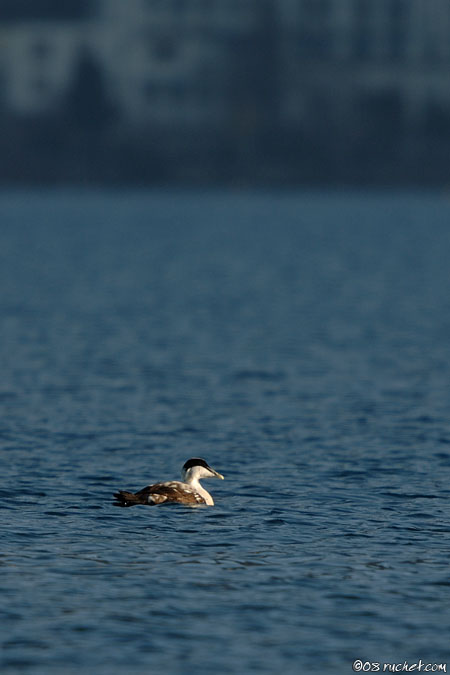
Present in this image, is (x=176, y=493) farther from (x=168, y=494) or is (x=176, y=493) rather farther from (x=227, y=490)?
(x=227, y=490)

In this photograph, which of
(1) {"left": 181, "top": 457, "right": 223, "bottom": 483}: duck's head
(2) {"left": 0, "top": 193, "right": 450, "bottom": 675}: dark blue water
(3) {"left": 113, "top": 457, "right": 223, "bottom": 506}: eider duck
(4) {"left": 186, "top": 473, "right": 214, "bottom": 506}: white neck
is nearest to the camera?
(2) {"left": 0, "top": 193, "right": 450, "bottom": 675}: dark blue water

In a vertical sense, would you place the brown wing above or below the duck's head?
below

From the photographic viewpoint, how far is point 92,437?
37.9 meters

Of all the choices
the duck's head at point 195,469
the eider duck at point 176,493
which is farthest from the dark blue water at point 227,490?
the duck's head at point 195,469

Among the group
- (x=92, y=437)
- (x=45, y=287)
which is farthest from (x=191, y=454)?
(x=45, y=287)

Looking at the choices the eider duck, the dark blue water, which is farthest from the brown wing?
the dark blue water

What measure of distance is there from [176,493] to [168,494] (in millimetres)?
163

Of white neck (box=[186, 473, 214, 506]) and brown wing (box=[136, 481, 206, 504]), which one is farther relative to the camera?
white neck (box=[186, 473, 214, 506])

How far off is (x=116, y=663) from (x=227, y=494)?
10.5m

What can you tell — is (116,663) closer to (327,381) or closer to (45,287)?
(327,381)

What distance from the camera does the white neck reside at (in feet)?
95.8

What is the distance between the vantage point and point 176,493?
Result: 2897 centimetres

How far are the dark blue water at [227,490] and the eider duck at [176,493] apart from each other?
295 millimetres

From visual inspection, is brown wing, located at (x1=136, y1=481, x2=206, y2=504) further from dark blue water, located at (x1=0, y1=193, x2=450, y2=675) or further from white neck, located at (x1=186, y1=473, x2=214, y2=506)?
dark blue water, located at (x1=0, y1=193, x2=450, y2=675)
